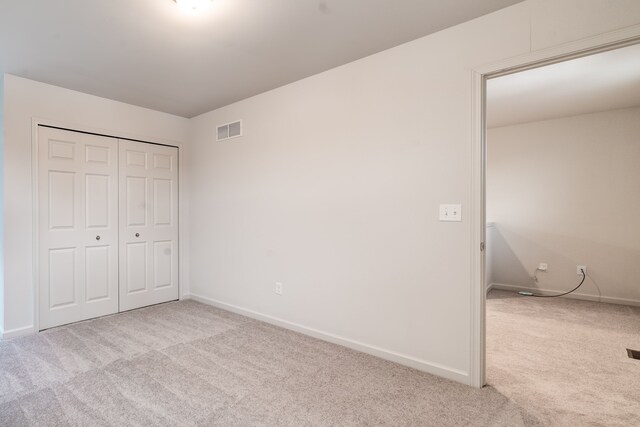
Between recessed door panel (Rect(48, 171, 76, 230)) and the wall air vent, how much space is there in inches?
62.0

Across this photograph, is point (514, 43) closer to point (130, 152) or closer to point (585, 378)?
point (585, 378)

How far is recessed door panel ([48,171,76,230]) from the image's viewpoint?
317 centimetres

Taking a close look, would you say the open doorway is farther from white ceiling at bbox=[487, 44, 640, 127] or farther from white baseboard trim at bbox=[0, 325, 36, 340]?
white baseboard trim at bbox=[0, 325, 36, 340]

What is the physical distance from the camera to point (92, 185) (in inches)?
135

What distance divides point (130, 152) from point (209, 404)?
10.0 ft

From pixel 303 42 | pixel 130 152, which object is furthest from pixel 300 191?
pixel 130 152

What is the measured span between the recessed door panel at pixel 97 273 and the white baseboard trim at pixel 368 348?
1.33 metres

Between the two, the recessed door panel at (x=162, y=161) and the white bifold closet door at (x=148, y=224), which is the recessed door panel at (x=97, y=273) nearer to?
the white bifold closet door at (x=148, y=224)

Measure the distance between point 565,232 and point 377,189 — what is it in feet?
11.5

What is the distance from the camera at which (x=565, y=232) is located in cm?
439

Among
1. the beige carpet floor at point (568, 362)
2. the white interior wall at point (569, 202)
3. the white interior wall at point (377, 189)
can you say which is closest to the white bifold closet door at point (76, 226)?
the white interior wall at point (377, 189)

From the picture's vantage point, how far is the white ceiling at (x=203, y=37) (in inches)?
77.5

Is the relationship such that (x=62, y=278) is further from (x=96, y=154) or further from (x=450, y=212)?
(x=450, y=212)

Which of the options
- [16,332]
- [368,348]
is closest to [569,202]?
[368,348]
